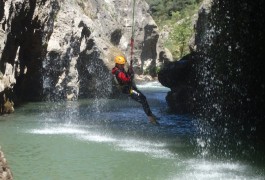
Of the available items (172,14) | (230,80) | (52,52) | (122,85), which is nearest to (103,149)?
(122,85)

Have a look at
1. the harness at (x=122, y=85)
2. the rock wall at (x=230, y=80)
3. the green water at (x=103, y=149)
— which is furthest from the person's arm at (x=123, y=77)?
the rock wall at (x=230, y=80)

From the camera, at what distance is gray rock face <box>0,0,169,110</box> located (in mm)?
21159

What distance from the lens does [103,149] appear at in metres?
14.3

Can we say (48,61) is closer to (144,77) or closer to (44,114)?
(44,114)

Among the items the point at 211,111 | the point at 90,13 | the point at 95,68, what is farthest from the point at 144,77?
the point at 211,111

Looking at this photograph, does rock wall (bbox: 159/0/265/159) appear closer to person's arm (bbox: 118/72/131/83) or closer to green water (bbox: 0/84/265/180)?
green water (bbox: 0/84/265/180)

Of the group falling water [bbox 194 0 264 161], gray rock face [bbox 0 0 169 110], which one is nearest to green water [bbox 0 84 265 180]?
falling water [bbox 194 0 264 161]

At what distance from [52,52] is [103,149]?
590 inches

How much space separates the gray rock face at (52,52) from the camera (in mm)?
21159

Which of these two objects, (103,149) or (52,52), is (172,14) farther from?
(103,149)

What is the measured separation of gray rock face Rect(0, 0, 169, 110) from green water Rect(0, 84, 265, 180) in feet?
10.5

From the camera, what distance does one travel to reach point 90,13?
36375 millimetres

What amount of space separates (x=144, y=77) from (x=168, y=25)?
39943 mm

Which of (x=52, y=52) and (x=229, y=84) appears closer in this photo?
(x=229, y=84)
